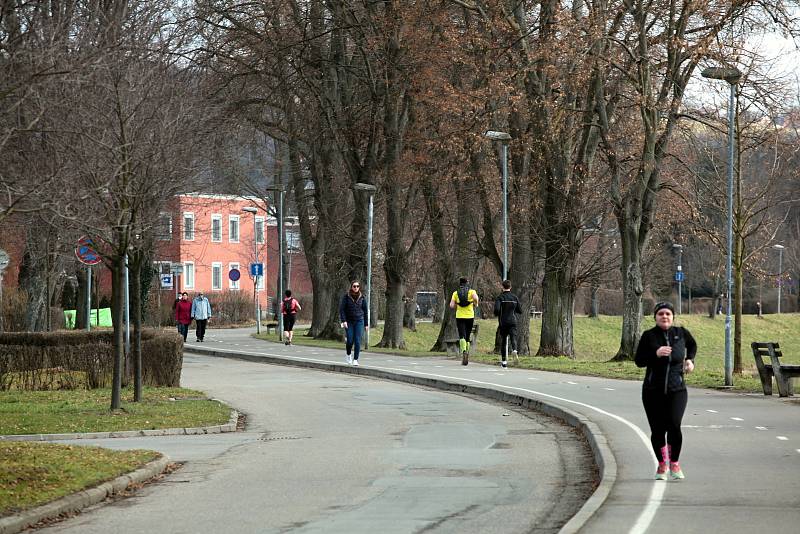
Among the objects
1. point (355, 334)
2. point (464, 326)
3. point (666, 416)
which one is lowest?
point (666, 416)

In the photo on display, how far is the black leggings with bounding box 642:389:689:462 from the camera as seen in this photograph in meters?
12.0

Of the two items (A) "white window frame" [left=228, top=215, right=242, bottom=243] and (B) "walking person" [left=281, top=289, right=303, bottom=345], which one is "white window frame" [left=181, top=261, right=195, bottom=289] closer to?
(A) "white window frame" [left=228, top=215, right=242, bottom=243]

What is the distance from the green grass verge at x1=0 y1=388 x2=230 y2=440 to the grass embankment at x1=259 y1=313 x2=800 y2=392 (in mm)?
9835

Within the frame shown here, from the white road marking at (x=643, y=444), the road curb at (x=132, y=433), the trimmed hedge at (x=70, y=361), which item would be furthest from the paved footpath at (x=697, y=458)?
the trimmed hedge at (x=70, y=361)

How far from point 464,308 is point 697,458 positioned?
18393 mm

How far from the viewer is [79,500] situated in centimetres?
1126

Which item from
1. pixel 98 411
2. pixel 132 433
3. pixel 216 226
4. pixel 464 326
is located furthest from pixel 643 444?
pixel 216 226

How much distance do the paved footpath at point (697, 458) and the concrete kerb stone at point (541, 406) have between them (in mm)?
67

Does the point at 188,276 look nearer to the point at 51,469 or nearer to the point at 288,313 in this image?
the point at 288,313

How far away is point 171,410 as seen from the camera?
20.3 meters

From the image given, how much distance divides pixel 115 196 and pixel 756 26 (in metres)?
18.0

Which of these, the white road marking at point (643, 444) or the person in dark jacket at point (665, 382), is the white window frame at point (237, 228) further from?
the person in dark jacket at point (665, 382)

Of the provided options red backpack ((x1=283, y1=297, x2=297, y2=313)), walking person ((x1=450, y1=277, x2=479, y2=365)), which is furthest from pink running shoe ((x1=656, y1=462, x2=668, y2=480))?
red backpack ((x1=283, y1=297, x2=297, y2=313))

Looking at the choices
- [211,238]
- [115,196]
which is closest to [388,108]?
[115,196]
